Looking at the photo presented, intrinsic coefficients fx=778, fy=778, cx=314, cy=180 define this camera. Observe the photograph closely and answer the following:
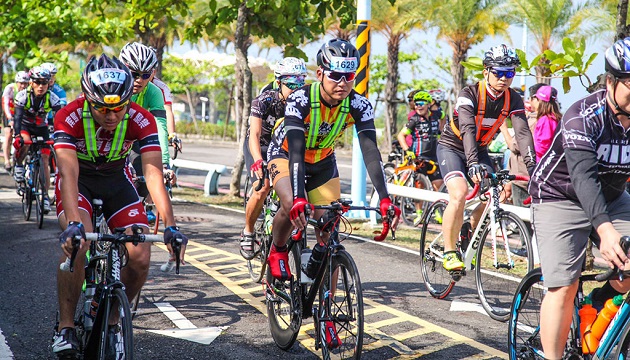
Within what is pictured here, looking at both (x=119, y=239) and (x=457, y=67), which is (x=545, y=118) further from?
(x=457, y=67)

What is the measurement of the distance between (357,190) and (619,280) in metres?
8.56

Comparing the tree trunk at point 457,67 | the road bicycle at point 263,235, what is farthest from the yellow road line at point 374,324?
the tree trunk at point 457,67

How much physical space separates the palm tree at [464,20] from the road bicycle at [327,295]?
2435cm

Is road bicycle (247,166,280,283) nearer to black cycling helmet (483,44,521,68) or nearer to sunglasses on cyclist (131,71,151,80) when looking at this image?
sunglasses on cyclist (131,71,151,80)

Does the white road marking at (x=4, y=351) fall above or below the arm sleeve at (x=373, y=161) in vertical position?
below

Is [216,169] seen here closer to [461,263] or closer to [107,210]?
[461,263]

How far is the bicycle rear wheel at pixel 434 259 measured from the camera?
7871 millimetres

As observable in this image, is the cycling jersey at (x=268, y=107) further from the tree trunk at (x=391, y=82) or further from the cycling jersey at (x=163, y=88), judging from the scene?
the tree trunk at (x=391, y=82)

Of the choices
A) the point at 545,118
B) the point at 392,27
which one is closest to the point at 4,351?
the point at 545,118

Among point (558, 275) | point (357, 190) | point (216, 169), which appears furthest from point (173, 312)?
point (216, 169)

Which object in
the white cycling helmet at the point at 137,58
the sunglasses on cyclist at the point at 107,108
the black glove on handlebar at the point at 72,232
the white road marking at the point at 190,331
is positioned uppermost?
the white cycling helmet at the point at 137,58

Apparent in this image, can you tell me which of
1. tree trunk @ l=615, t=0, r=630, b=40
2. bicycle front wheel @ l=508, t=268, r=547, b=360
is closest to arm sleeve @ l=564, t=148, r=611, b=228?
bicycle front wheel @ l=508, t=268, r=547, b=360

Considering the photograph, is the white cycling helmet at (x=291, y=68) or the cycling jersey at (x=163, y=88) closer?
the white cycling helmet at (x=291, y=68)

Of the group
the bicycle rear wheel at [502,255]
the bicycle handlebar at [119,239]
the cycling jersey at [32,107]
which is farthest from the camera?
the cycling jersey at [32,107]
